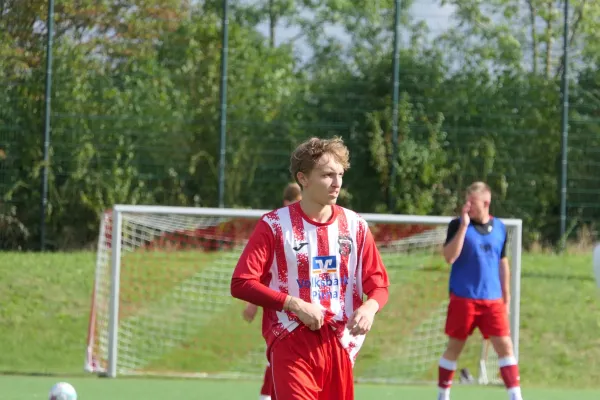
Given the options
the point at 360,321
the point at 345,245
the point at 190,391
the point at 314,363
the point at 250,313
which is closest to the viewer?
the point at 360,321

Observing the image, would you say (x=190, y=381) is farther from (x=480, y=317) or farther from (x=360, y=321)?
(x=360, y=321)

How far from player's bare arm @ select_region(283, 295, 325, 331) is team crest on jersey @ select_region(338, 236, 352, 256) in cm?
32

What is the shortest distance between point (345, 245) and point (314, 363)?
492mm

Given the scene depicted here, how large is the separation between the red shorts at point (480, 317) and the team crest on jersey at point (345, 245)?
10.7ft

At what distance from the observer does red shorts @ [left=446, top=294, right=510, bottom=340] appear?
759cm

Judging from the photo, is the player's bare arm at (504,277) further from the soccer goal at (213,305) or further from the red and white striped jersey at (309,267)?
the red and white striped jersey at (309,267)

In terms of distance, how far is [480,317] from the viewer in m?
7.64

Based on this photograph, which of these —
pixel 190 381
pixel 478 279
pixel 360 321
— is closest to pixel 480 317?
pixel 478 279

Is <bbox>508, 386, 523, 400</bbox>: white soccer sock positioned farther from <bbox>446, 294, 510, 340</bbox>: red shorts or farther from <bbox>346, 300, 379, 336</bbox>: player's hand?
<bbox>346, 300, 379, 336</bbox>: player's hand

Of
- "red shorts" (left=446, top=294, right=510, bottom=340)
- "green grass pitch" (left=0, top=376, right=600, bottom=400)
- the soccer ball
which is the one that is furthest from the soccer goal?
the soccer ball

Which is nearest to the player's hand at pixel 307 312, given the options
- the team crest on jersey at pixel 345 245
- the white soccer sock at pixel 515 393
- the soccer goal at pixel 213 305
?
the team crest on jersey at pixel 345 245

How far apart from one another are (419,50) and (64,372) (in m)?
6.42

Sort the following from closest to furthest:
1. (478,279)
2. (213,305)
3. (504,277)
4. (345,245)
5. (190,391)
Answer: (345,245) < (478,279) < (504,277) < (190,391) < (213,305)

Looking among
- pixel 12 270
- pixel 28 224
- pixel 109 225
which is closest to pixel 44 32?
pixel 28 224
